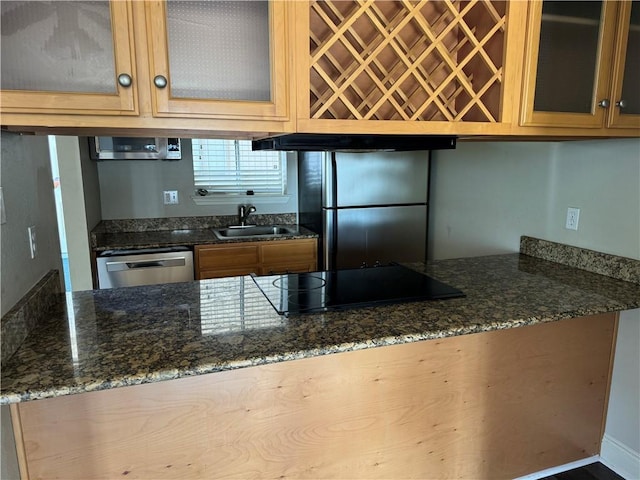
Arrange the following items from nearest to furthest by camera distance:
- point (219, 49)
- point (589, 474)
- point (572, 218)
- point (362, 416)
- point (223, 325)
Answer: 1. point (219, 49)
2. point (223, 325)
3. point (362, 416)
4. point (589, 474)
5. point (572, 218)

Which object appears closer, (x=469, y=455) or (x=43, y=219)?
(x=43, y=219)

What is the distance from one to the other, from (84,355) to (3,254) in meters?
0.35

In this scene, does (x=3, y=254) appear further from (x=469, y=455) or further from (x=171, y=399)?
(x=469, y=455)

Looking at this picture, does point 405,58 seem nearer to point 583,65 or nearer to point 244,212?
point 583,65

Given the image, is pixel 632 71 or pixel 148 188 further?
pixel 148 188

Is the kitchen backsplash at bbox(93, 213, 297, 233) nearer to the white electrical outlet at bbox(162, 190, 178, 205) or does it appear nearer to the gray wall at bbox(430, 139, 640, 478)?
the white electrical outlet at bbox(162, 190, 178, 205)

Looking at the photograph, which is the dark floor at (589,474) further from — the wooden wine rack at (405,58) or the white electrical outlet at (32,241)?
the white electrical outlet at (32,241)

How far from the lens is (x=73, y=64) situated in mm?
1121

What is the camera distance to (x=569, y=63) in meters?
1.66

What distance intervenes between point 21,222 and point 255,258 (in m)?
1.92

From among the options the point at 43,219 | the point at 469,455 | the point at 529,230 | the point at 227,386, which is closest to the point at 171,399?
the point at 227,386

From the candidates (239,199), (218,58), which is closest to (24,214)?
(218,58)

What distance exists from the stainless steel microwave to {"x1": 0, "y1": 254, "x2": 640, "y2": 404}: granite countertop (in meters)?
1.89

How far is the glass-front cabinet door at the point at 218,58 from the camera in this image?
119 centimetres
